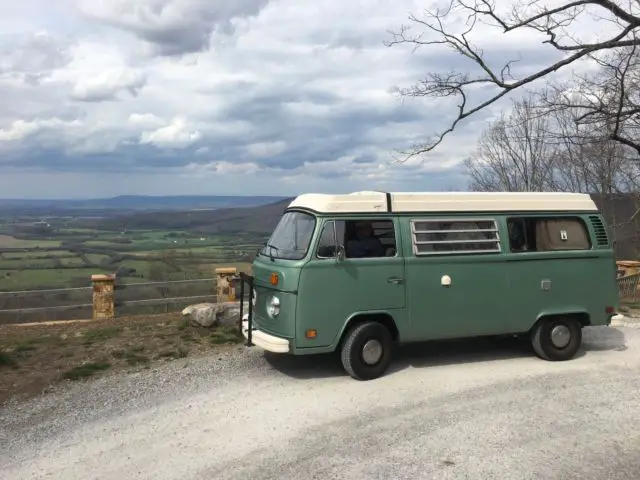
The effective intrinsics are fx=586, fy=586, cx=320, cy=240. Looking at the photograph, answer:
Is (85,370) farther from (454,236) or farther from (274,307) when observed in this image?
(454,236)

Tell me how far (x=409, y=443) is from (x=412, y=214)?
3.08 m

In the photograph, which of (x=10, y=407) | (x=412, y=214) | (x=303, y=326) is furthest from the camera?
(x=412, y=214)

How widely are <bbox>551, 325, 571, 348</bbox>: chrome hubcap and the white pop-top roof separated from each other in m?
1.67

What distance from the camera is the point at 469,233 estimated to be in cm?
776

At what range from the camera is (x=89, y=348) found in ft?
28.6

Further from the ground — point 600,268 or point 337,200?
point 337,200

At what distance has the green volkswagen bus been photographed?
701 cm

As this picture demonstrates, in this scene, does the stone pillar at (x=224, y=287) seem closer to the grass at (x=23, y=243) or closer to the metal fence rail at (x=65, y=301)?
the metal fence rail at (x=65, y=301)

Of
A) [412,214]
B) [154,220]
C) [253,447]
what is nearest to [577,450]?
[253,447]

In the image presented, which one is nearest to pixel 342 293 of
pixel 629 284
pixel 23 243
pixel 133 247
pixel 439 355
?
pixel 439 355

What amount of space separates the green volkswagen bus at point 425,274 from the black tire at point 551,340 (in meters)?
0.01

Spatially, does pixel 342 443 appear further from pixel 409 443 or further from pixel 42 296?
pixel 42 296

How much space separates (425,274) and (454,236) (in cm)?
70

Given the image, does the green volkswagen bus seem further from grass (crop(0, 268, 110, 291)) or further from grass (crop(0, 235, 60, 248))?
grass (crop(0, 235, 60, 248))
